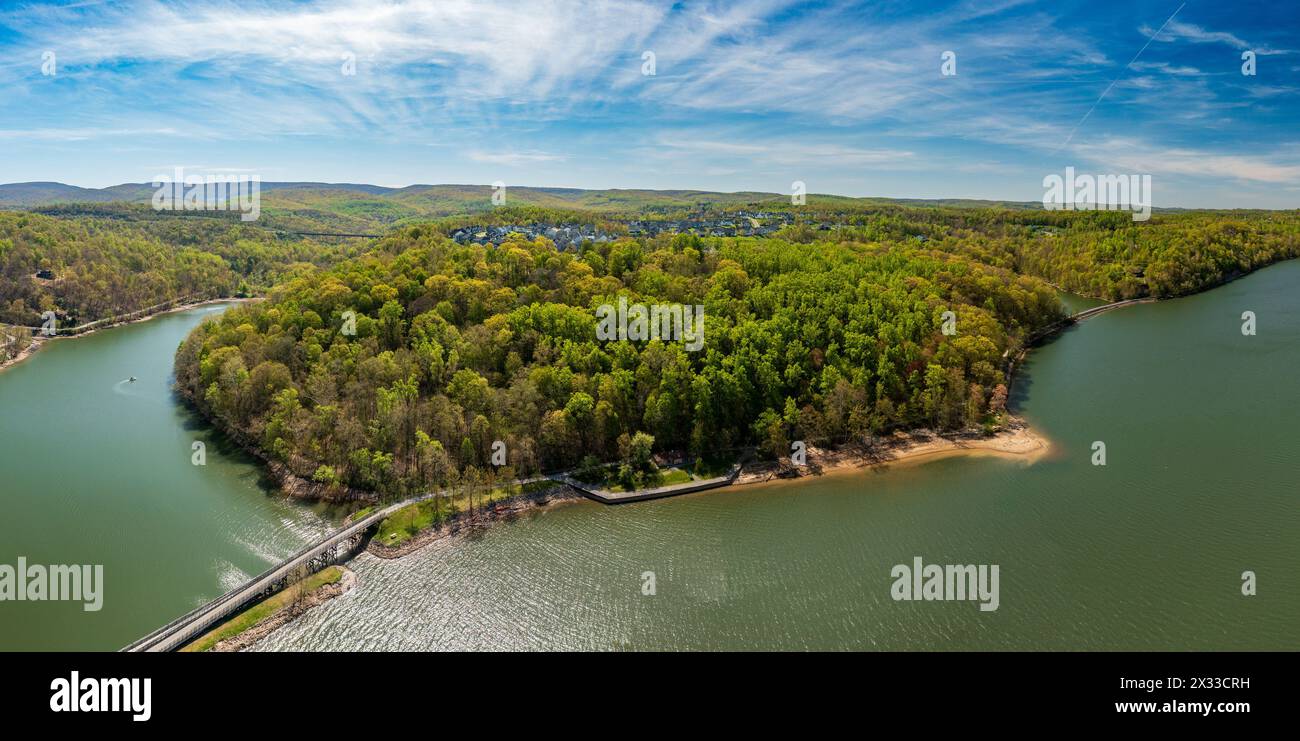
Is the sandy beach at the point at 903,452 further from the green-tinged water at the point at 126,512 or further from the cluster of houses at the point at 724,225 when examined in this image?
the cluster of houses at the point at 724,225

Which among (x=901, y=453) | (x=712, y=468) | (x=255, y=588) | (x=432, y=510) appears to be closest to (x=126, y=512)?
(x=255, y=588)

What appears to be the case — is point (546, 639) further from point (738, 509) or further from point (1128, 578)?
point (1128, 578)

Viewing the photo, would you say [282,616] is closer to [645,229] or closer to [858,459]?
[858,459]

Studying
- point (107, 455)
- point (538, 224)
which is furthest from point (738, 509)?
point (538, 224)

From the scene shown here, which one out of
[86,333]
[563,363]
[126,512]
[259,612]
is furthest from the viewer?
[86,333]

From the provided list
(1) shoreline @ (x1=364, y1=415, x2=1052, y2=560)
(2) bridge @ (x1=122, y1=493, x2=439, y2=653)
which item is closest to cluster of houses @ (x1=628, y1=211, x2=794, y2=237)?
(1) shoreline @ (x1=364, y1=415, x2=1052, y2=560)

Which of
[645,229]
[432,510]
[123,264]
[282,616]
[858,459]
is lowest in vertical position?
[282,616]
